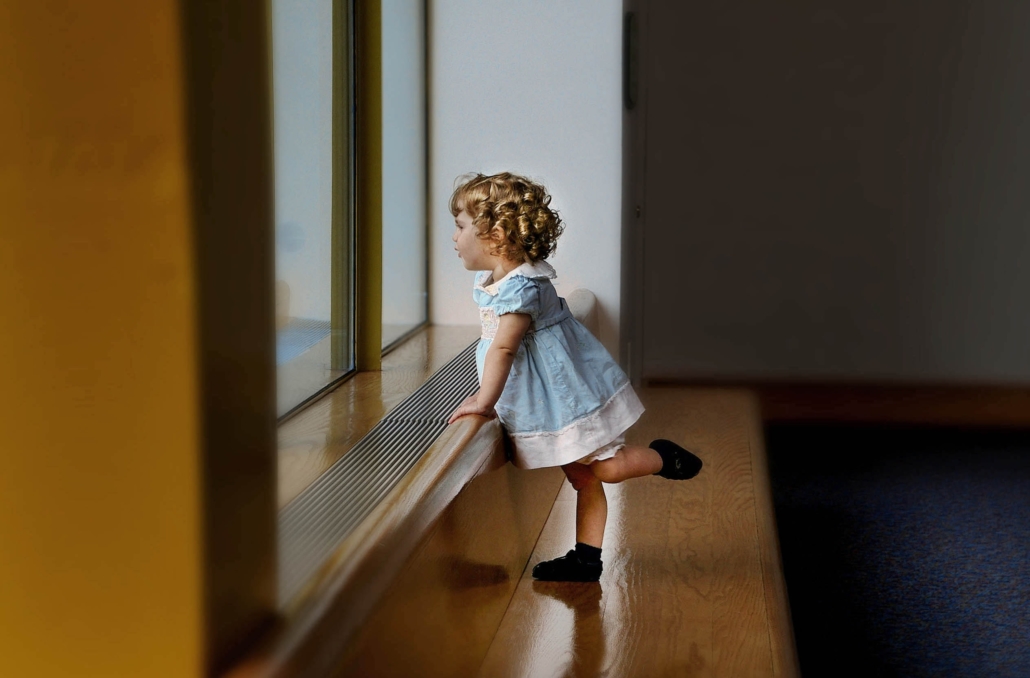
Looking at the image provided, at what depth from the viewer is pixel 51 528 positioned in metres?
0.85

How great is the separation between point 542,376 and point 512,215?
0.29m

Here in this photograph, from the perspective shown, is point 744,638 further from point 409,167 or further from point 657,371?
point 657,371

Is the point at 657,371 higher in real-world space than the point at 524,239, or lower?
lower

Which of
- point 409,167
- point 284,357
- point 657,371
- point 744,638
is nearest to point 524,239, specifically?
point 284,357

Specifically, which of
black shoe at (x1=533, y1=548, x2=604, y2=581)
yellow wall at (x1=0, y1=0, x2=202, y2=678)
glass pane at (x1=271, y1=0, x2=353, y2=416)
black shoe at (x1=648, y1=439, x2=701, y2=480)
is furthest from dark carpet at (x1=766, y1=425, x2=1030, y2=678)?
yellow wall at (x1=0, y1=0, x2=202, y2=678)

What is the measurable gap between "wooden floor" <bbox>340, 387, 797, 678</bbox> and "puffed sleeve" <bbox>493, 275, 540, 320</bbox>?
27cm

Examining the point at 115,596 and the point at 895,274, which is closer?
the point at 115,596

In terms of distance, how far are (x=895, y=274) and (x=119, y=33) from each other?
15.7ft

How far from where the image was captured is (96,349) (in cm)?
83

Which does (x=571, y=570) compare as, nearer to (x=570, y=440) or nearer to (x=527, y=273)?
(x=570, y=440)

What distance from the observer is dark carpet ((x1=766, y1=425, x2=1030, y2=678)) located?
2367mm

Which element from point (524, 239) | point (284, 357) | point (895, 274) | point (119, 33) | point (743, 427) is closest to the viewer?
point (119, 33)

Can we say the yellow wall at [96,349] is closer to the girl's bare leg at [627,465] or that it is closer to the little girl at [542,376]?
the little girl at [542,376]

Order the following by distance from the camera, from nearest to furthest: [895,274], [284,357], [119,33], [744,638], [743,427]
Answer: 1. [119,33]
2. [744,638]
3. [284,357]
4. [743,427]
5. [895,274]
